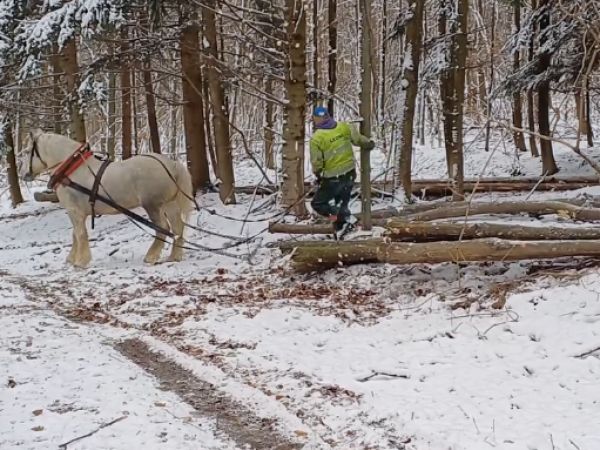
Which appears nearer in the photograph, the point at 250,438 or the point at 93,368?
the point at 250,438

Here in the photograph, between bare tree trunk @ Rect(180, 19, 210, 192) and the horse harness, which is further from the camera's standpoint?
bare tree trunk @ Rect(180, 19, 210, 192)

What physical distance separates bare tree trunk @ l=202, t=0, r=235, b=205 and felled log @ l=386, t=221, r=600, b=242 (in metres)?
6.53

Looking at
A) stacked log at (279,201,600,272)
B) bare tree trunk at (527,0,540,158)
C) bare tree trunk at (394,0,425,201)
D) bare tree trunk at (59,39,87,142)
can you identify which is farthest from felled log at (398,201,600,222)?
bare tree trunk at (59,39,87,142)

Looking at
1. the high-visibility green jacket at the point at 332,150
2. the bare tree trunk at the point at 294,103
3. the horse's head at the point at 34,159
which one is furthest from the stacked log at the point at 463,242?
the horse's head at the point at 34,159

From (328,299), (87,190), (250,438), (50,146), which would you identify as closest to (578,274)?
(328,299)

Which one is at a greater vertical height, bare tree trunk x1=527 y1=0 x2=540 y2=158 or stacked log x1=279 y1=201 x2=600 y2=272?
bare tree trunk x1=527 y1=0 x2=540 y2=158

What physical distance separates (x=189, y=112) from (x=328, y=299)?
31.2 feet

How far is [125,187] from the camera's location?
1056cm

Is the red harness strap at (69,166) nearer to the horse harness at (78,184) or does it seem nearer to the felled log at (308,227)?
the horse harness at (78,184)

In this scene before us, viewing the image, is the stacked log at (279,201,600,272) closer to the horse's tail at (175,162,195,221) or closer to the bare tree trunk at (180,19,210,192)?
the horse's tail at (175,162,195,221)

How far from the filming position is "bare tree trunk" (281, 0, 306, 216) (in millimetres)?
11109

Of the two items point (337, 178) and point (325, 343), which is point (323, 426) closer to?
point (325, 343)

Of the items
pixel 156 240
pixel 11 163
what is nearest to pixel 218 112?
pixel 156 240

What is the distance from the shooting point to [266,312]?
23.0ft
